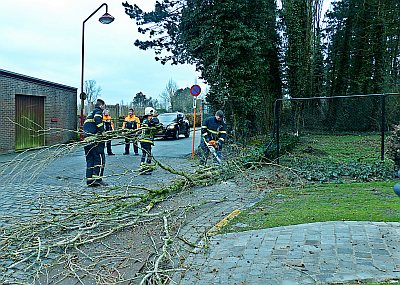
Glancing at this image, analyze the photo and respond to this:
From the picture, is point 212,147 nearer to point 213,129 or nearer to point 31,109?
point 213,129

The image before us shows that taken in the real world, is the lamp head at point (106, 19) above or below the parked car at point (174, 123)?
above

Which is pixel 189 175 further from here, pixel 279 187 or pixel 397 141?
pixel 397 141

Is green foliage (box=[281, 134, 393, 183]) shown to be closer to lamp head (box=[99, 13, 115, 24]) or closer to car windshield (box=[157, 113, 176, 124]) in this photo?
lamp head (box=[99, 13, 115, 24])

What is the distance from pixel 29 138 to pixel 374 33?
64.9 ft

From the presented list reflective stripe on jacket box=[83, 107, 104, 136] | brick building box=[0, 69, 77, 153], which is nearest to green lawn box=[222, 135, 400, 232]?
reflective stripe on jacket box=[83, 107, 104, 136]

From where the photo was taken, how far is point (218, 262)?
4.68 metres

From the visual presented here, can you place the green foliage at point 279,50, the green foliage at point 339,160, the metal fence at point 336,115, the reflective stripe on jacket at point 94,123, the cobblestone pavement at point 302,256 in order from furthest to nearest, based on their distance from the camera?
the green foliage at point 279,50 < the metal fence at point 336,115 < the green foliage at point 339,160 < the reflective stripe on jacket at point 94,123 < the cobblestone pavement at point 302,256

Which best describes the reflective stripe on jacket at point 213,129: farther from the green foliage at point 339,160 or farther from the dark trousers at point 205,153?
the green foliage at point 339,160

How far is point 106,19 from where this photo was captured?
1831 cm

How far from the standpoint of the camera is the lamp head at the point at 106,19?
18.2m

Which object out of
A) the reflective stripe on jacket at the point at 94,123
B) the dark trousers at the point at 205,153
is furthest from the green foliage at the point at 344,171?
the reflective stripe on jacket at the point at 94,123

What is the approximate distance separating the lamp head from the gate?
5.46 meters

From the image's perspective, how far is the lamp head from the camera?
18234 mm

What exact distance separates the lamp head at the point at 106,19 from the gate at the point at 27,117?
17.9ft
